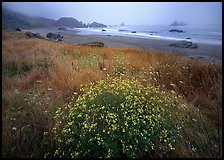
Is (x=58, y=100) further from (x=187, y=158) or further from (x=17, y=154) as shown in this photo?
(x=187, y=158)

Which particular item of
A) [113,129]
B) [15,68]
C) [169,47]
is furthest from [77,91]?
[169,47]

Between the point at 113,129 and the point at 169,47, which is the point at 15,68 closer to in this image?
the point at 113,129

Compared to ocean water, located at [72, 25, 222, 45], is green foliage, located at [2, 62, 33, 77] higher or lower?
lower

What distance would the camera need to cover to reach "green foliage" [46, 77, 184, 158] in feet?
9.05

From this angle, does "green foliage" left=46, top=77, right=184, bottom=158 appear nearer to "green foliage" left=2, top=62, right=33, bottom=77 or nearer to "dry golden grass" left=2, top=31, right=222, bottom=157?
"dry golden grass" left=2, top=31, right=222, bottom=157

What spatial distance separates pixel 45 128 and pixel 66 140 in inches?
22.1

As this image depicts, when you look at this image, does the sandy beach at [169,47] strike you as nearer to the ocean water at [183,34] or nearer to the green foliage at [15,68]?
the ocean water at [183,34]

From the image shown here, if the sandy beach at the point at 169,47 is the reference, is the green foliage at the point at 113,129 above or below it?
below

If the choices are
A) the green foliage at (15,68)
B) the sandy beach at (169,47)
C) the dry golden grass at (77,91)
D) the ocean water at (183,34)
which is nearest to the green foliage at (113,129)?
the dry golden grass at (77,91)

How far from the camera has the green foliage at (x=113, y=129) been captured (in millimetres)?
2760

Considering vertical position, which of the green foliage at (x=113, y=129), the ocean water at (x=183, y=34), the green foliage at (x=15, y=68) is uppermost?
the ocean water at (x=183, y=34)

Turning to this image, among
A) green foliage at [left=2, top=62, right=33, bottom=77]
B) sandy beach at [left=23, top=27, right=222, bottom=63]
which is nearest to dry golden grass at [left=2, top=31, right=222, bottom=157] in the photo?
green foliage at [left=2, top=62, right=33, bottom=77]

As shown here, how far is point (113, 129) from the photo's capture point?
270 cm

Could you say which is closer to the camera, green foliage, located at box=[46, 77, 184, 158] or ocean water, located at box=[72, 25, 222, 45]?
green foliage, located at box=[46, 77, 184, 158]
